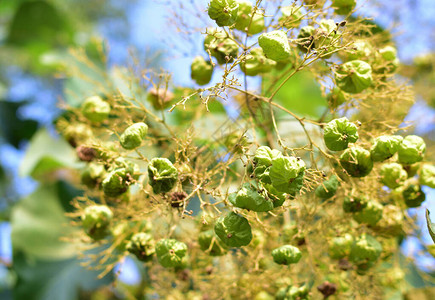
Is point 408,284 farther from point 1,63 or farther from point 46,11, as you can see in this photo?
point 1,63

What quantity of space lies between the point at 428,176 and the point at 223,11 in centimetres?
83

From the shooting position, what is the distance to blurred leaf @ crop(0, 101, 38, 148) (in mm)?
2619

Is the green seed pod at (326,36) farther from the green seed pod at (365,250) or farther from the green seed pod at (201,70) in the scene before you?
the green seed pod at (365,250)

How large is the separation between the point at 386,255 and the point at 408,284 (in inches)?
19.7

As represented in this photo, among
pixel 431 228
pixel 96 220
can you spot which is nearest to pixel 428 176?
pixel 431 228

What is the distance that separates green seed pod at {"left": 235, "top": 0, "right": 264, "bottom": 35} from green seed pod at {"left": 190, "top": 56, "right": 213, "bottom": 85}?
0.16 meters

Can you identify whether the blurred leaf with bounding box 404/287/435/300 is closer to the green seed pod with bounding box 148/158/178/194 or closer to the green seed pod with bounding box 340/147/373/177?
the green seed pod with bounding box 340/147/373/177

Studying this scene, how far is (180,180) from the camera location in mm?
1164

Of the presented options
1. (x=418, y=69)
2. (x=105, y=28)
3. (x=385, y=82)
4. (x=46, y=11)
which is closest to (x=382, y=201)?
(x=385, y=82)

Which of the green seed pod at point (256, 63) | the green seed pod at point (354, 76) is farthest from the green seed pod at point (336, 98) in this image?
the green seed pod at point (256, 63)

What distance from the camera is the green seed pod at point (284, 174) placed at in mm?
953

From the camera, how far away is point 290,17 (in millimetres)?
1258

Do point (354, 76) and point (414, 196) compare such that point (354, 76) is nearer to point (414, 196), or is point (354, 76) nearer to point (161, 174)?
point (414, 196)

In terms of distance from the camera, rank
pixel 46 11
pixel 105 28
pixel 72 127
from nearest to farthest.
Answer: pixel 72 127
pixel 46 11
pixel 105 28
